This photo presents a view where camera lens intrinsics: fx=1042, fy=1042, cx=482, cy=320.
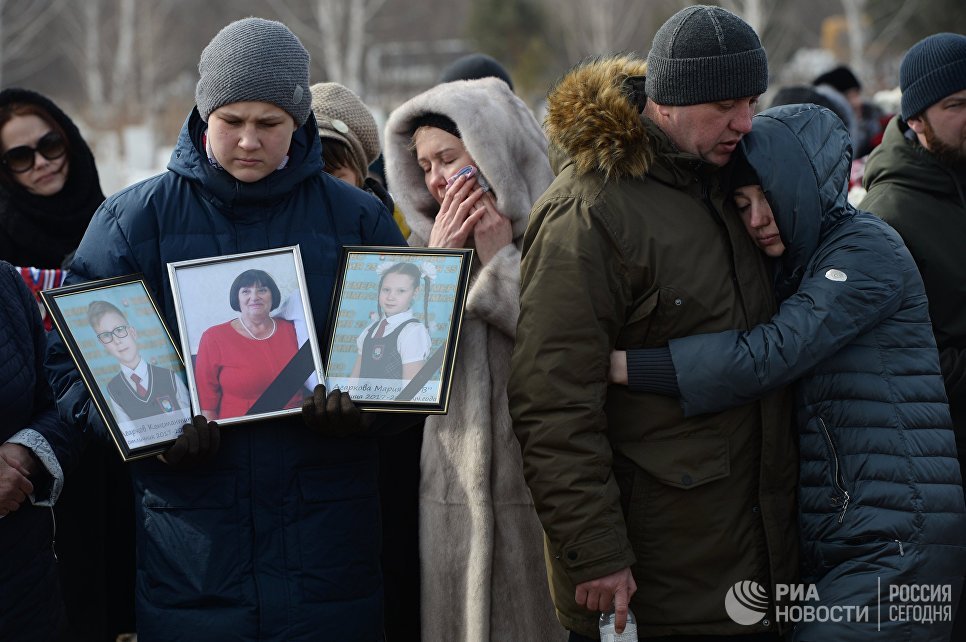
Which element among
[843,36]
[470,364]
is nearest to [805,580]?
[470,364]

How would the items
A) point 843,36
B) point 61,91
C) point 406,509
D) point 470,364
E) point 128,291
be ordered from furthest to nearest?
point 61,91
point 843,36
point 406,509
point 470,364
point 128,291

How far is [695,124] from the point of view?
271cm

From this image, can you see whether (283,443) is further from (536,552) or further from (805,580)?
(805,580)

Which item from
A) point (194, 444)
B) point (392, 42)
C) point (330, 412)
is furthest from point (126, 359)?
point (392, 42)

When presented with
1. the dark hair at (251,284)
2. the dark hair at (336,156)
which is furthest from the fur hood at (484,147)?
the dark hair at (251,284)

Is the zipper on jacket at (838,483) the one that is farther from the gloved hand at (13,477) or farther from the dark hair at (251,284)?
the gloved hand at (13,477)

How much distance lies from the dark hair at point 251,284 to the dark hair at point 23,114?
1.91 m

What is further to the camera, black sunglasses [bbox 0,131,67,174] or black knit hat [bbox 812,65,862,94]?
black knit hat [bbox 812,65,862,94]

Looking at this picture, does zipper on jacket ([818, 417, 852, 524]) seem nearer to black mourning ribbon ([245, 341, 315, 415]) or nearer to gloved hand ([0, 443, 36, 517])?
black mourning ribbon ([245, 341, 315, 415])

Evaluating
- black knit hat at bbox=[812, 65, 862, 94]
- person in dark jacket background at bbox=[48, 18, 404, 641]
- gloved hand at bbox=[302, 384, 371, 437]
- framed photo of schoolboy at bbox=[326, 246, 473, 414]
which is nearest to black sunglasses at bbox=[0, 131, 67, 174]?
person in dark jacket background at bbox=[48, 18, 404, 641]

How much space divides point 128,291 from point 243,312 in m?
0.28

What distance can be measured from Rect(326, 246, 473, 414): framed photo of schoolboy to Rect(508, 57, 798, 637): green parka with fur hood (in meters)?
0.19

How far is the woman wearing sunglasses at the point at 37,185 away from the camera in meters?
3.96

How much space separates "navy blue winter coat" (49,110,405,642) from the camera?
101 inches
